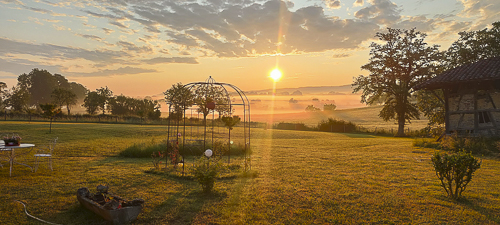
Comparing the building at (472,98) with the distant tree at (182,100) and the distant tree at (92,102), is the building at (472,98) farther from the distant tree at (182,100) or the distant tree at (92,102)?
the distant tree at (92,102)

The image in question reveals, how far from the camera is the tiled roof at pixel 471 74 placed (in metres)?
16.3

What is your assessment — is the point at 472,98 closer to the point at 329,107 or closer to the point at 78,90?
the point at 329,107

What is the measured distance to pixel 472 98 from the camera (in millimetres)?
18266

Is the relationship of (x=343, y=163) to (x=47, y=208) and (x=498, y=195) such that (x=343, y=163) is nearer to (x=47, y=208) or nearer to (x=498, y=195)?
(x=498, y=195)

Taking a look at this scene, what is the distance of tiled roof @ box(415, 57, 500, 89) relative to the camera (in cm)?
1631

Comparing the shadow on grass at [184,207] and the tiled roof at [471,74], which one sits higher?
the tiled roof at [471,74]

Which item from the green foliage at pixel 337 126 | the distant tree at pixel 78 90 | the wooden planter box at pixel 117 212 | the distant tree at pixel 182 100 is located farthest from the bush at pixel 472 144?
the distant tree at pixel 78 90

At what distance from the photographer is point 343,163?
41.2 feet

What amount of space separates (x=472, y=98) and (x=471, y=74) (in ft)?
6.32

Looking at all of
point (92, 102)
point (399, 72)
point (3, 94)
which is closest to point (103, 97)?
point (92, 102)

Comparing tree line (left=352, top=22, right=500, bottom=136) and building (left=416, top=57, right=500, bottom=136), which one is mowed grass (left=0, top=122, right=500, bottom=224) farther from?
tree line (left=352, top=22, right=500, bottom=136)

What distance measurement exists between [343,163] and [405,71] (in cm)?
2634

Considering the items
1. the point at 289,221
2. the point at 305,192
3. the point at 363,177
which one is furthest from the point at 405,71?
the point at 289,221

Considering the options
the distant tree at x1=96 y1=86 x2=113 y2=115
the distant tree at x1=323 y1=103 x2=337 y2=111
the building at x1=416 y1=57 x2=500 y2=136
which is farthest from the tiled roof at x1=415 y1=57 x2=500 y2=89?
the distant tree at x1=323 y1=103 x2=337 y2=111
